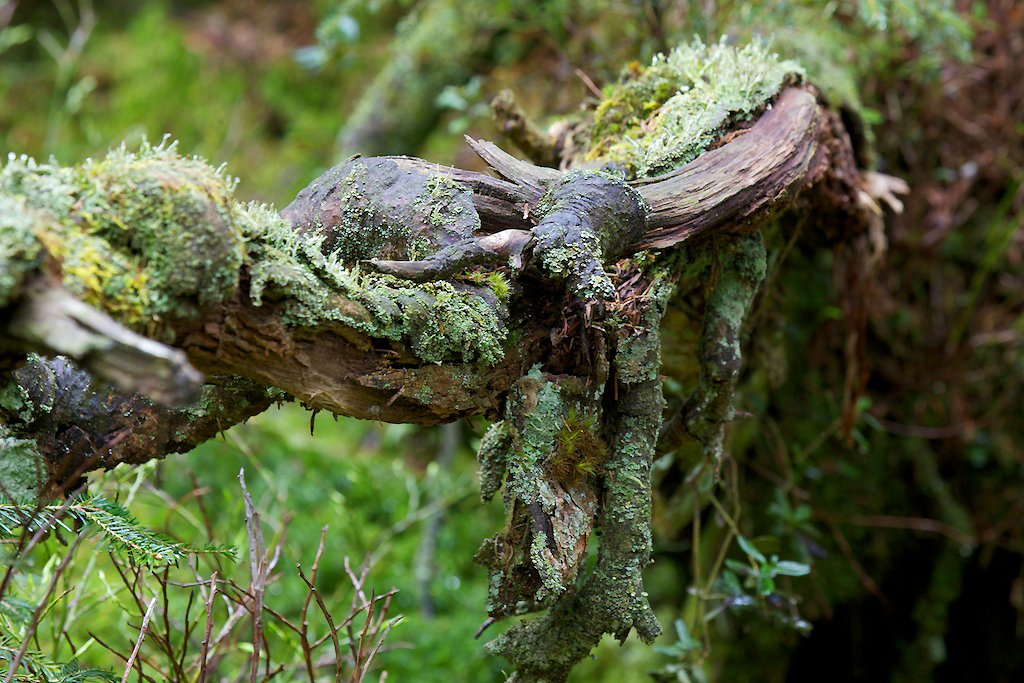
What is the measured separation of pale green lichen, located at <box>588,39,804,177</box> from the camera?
1288mm

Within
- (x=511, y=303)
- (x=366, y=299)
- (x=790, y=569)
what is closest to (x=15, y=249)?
(x=366, y=299)

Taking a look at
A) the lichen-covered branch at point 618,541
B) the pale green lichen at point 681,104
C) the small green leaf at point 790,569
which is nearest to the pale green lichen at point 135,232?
the lichen-covered branch at point 618,541

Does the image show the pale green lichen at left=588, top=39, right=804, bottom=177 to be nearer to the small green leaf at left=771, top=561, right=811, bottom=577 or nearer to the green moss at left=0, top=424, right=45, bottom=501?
the small green leaf at left=771, top=561, right=811, bottom=577

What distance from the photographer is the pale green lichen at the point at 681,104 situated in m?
1.29

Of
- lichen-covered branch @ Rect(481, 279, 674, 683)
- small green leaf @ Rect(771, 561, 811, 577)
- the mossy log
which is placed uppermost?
the mossy log

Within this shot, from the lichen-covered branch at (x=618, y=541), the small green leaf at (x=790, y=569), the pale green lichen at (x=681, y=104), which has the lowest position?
the small green leaf at (x=790, y=569)

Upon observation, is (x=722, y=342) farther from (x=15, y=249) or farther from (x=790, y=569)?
(x=15, y=249)

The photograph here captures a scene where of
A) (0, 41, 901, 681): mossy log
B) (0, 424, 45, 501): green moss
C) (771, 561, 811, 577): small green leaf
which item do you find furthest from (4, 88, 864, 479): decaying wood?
(771, 561, 811, 577): small green leaf

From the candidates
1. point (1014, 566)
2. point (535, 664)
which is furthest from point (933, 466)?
point (535, 664)

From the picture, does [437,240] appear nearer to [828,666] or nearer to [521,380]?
[521,380]

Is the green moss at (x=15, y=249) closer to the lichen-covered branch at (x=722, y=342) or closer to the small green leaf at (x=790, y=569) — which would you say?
the lichen-covered branch at (x=722, y=342)

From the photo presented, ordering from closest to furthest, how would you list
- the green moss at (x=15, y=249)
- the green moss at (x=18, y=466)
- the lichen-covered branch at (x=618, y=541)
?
1. the green moss at (x=15, y=249)
2. the green moss at (x=18, y=466)
3. the lichen-covered branch at (x=618, y=541)

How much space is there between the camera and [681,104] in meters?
1.37

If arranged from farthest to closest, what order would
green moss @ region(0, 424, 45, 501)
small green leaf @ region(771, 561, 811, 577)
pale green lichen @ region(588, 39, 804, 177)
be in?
small green leaf @ region(771, 561, 811, 577) < pale green lichen @ region(588, 39, 804, 177) < green moss @ region(0, 424, 45, 501)
